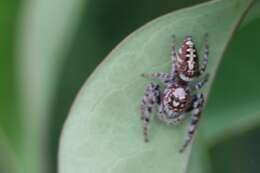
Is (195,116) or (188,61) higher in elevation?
(188,61)

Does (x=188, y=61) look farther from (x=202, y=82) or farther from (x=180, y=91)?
(x=202, y=82)

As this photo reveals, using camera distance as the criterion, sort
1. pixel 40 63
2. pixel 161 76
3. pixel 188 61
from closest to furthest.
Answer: pixel 40 63
pixel 161 76
pixel 188 61

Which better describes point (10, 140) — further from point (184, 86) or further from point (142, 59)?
point (184, 86)

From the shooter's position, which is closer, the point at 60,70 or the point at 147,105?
the point at 60,70

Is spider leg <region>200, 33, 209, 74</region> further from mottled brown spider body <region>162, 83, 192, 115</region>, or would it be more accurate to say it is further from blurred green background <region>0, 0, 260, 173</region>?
mottled brown spider body <region>162, 83, 192, 115</region>

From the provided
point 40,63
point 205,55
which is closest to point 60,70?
point 40,63

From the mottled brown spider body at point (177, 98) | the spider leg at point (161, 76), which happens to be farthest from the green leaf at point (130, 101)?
the mottled brown spider body at point (177, 98)

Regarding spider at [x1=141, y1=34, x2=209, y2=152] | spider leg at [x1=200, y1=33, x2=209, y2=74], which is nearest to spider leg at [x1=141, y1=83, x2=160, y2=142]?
spider at [x1=141, y1=34, x2=209, y2=152]
